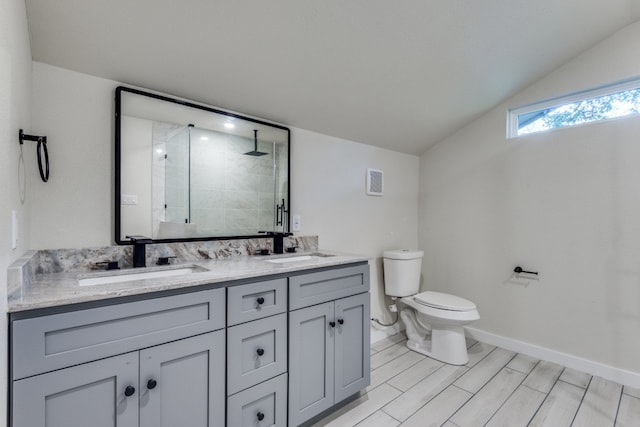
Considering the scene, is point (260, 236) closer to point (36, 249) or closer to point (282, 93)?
point (282, 93)

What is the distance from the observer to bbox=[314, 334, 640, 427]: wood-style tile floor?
5.65 feet

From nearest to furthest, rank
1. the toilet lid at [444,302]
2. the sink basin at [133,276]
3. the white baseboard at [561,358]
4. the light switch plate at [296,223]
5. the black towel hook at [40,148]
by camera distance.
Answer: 1. the black towel hook at [40,148]
2. the sink basin at [133,276]
3. the white baseboard at [561,358]
4. the light switch plate at [296,223]
5. the toilet lid at [444,302]

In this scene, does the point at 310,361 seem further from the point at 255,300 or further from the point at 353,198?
the point at 353,198

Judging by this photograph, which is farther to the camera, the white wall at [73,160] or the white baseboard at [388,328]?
the white baseboard at [388,328]

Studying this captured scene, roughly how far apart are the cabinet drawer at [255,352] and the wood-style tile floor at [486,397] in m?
0.59

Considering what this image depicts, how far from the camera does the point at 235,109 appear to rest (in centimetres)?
195

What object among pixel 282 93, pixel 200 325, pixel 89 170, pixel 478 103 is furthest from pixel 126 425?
pixel 478 103

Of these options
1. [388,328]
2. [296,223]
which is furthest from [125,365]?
[388,328]

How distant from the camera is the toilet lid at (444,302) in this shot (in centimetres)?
235

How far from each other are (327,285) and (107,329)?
1.05 metres

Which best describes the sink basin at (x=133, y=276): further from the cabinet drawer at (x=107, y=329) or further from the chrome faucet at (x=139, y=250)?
the cabinet drawer at (x=107, y=329)

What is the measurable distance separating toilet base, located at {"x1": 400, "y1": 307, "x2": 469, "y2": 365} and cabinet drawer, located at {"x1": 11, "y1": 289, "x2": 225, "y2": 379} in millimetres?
1901

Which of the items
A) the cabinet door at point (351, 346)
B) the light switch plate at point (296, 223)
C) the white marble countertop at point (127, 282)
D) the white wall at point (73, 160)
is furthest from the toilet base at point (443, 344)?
the white wall at point (73, 160)

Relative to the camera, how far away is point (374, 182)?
282cm
